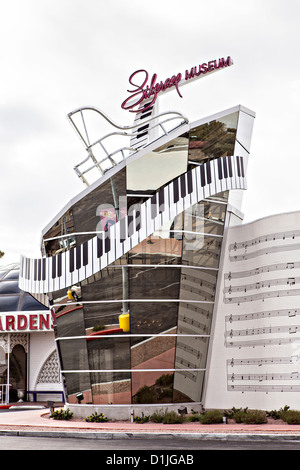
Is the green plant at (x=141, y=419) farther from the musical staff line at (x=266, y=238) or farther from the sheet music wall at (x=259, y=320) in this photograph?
the musical staff line at (x=266, y=238)

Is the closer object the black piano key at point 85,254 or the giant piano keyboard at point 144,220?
the giant piano keyboard at point 144,220

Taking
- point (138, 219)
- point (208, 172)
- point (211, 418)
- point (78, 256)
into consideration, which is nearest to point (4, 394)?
point (78, 256)

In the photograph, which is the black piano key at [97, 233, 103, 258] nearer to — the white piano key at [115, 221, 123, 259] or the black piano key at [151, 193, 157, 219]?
the white piano key at [115, 221, 123, 259]

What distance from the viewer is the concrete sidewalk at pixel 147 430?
1983 centimetres

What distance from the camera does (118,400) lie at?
81.1ft

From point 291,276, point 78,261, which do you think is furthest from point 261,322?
point 78,261

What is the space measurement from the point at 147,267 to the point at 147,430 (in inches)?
236

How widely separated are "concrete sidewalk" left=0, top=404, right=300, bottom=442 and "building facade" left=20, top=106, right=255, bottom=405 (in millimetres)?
1862

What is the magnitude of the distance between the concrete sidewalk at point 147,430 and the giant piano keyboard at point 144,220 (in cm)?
505

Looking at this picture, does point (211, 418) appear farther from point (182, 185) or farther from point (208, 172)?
point (208, 172)

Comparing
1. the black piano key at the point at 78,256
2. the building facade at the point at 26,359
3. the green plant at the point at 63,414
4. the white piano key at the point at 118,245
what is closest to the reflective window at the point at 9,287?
the building facade at the point at 26,359

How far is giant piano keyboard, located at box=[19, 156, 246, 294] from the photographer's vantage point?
24469 mm

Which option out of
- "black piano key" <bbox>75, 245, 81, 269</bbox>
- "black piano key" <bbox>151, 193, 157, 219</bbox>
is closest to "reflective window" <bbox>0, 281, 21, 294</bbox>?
"black piano key" <bbox>75, 245, 81, 269</bbox>

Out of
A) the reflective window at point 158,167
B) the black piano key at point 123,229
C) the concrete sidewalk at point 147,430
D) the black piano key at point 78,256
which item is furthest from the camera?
the reflective window at point 158,167
